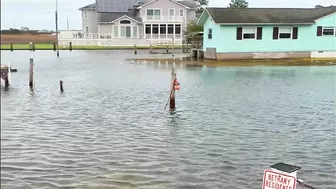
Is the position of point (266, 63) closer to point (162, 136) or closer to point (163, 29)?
point (162, 136)

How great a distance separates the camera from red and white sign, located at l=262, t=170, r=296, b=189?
15.2ft

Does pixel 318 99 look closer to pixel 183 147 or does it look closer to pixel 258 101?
pixel 258 101

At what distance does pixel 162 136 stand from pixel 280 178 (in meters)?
6.85

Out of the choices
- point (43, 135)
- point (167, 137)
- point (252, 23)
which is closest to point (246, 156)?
point (167, 137)

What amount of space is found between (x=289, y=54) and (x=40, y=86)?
2604cm

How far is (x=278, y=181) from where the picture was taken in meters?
4.75

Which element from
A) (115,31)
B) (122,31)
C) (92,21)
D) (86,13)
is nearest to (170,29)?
(122,31)

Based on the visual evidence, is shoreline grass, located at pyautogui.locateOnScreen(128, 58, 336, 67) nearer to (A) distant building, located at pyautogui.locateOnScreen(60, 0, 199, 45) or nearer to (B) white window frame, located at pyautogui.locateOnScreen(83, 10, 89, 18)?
(A) distant building, located at pyautogui.locateOnScreen(60, 0, 199, 45)

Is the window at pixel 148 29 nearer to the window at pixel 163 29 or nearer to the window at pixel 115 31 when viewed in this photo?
the window at pixel 163 29

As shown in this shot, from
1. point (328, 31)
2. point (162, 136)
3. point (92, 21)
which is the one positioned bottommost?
point (162, 136)

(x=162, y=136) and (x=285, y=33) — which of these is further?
(x=285, y=33)

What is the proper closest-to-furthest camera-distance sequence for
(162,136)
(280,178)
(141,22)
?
1. (280,178)
2. (162,136)
3. (141,22)

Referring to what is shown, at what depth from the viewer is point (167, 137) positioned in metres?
11.3

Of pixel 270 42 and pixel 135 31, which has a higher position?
pixel 135 31
